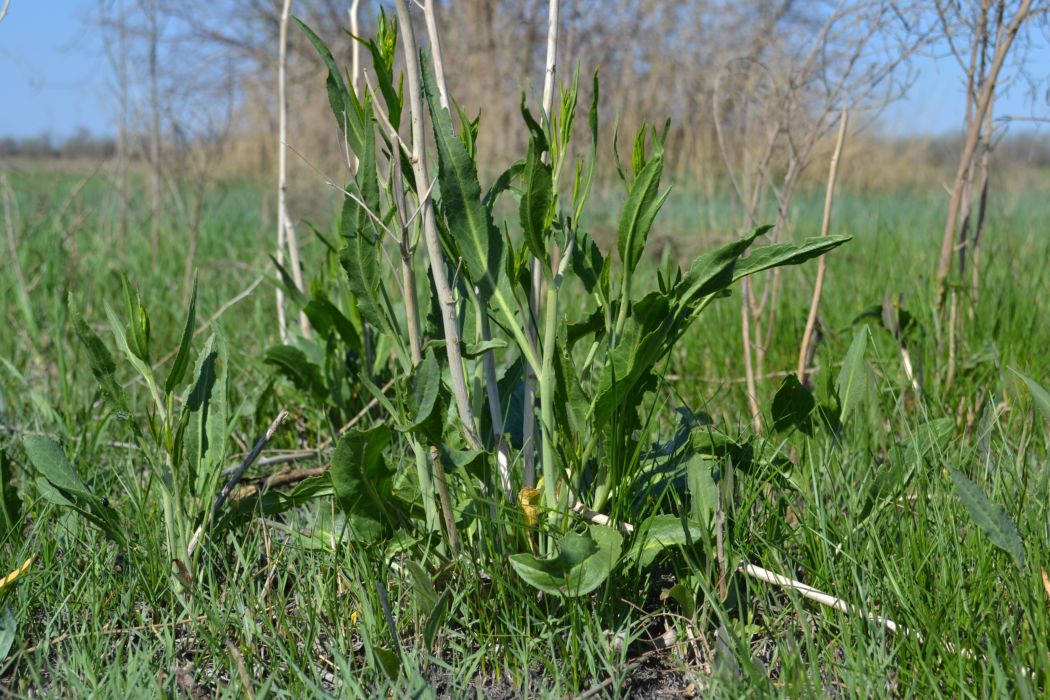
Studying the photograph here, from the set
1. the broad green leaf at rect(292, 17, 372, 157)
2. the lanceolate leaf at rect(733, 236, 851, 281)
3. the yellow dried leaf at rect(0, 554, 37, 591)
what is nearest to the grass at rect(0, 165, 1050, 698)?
the yellow dried leaf at rect(0, 554, 37, 591)

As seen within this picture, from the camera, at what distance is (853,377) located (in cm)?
135

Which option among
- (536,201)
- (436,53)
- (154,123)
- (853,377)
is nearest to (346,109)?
(436,53)

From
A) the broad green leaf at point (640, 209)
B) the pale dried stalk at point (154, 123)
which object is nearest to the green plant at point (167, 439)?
the broad green leaf at point (640, 209)

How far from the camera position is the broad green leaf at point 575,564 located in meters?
1.05

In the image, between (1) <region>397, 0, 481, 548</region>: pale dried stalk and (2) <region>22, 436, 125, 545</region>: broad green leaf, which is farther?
(2) <region>22, 436, 125, 545</region>: broad green leaf

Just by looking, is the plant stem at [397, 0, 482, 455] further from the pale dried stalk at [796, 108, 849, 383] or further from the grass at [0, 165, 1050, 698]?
the pale dried stalk at [796, 108, 849, 383]

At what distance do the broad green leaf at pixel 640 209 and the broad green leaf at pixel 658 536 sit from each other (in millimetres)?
315

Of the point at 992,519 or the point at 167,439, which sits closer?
the point at 992,519

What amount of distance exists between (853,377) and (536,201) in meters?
0.60

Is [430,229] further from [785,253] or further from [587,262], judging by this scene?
[785,253]

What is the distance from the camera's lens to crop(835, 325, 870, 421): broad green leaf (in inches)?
52.6

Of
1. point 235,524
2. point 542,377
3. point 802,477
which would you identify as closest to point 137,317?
point 235,524

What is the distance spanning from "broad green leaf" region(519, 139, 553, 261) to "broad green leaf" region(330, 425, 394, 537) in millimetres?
284

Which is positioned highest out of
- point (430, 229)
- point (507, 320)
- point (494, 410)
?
point (430, 229)
